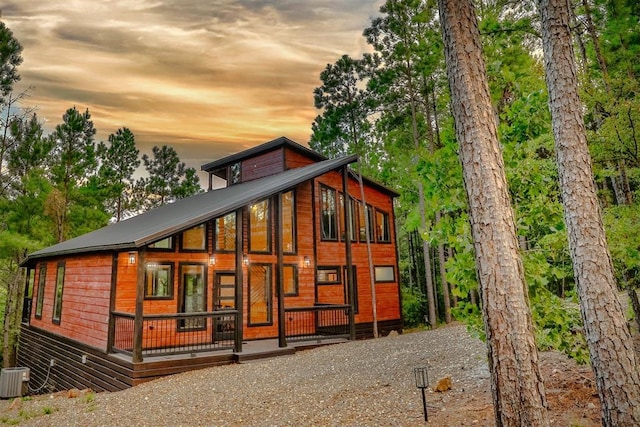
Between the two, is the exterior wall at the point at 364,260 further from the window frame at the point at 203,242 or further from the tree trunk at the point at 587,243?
the tree trunk at the point at 587,243

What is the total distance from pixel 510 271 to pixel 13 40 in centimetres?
1945

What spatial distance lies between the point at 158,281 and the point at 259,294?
9.88ft

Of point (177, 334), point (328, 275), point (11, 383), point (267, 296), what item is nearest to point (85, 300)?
point (11, 383)

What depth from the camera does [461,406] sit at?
4.56m

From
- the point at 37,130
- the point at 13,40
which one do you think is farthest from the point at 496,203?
the point at 37,130

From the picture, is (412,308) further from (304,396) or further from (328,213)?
(304,396)

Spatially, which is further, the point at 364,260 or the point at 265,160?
the point at 265,160

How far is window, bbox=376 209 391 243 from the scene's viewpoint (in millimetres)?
14945

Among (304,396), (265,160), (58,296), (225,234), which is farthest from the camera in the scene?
(265,160)

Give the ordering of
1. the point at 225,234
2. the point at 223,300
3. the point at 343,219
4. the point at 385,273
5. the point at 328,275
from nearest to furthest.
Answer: the point at 223,300, the point at 225,234, the point at 328,275, the point at 343,219, the point at 385,273

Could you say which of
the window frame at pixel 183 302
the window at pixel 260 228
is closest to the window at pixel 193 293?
the window frame at pixel 183 302

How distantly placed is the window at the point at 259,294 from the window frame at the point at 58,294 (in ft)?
20.3

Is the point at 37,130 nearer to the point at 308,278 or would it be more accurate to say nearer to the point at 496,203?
the point at 308,278

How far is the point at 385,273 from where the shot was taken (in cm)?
1469
